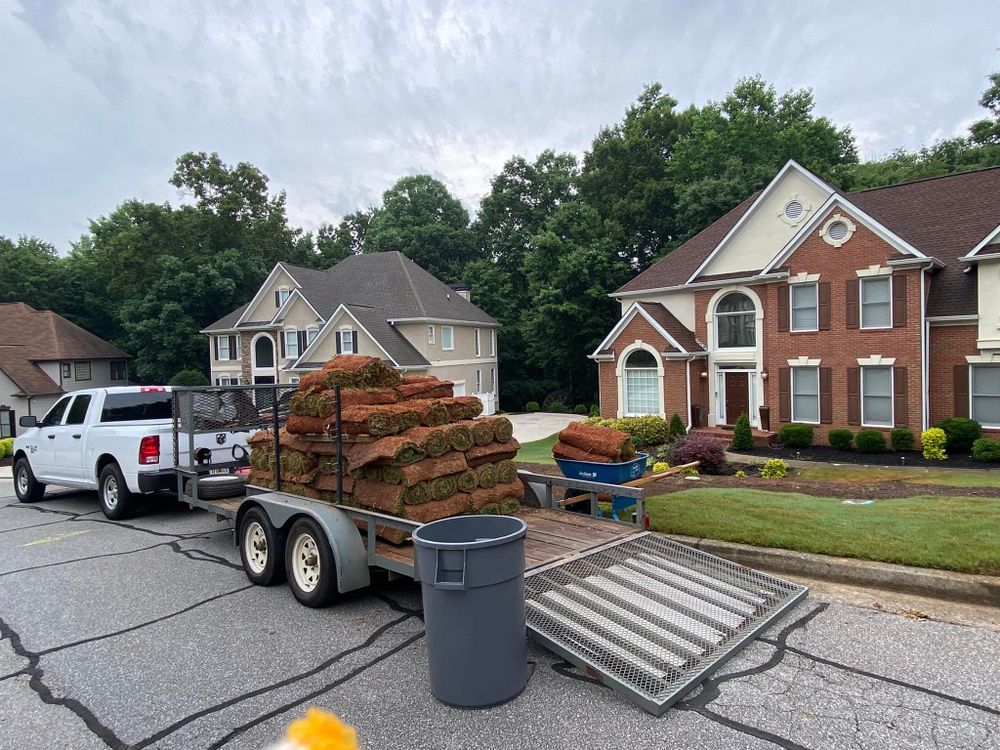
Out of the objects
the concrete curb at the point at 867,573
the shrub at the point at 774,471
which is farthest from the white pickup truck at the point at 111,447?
the shrub at the point at 774,471

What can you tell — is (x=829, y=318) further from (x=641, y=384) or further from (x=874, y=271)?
(x=641, y=384)

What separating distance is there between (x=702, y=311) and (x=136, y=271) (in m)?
39.7

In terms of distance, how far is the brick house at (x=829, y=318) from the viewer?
17000 mm

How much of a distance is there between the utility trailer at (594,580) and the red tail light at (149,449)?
9.37 feet

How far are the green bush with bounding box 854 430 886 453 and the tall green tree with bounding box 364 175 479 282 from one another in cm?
3589

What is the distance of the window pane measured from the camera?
22.3m

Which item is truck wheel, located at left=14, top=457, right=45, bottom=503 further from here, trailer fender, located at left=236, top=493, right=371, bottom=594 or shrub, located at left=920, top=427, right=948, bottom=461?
shrub, located at left=920, top=427, right=948, bottom=461

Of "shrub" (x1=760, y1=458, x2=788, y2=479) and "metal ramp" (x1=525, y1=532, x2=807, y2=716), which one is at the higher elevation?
"metal ramp" (x1=525, y1=532, x2=807, y2=716)

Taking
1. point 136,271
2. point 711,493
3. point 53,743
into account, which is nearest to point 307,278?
point 136,271

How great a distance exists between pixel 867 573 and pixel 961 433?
13181mm

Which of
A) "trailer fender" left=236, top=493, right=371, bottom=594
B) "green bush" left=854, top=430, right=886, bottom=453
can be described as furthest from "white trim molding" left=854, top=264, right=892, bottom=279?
"trailer fender" left=236, top=493, right=371, bottom=594

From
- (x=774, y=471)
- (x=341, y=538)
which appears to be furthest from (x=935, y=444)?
(x=341, y=538)

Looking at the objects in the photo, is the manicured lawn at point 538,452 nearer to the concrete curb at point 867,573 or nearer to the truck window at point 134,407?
the truck window at point 134,407

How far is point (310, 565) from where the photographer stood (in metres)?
6.07
